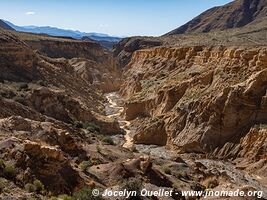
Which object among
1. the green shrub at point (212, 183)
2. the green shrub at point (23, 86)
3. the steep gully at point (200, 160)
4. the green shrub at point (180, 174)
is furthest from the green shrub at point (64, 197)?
the green shrub at point (23, 86)

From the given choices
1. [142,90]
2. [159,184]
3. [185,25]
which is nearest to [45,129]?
[159,184]

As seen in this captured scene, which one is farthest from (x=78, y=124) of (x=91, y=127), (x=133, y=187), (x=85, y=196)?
(x=85, y=196)

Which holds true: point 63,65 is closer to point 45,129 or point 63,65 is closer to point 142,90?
point 142,90

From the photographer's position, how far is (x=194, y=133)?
1372 inches

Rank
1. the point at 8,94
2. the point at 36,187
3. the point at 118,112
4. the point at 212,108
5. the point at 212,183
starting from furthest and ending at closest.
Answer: the point at 118,112, the point at 212,108, the point at 8,94, the point at 212,183, the point at 36,187

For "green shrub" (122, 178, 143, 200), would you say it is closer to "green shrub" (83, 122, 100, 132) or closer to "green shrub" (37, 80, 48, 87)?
"green shrub" (83, 122, 100, 132)

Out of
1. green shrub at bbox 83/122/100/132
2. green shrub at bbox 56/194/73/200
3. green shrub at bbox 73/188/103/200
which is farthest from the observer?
green shrub at bbox 83/122/100/132

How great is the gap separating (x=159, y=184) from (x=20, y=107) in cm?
1376

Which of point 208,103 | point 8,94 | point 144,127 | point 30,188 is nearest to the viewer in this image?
point 30,188

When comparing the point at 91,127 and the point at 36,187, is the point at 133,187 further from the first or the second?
the point at 91,127

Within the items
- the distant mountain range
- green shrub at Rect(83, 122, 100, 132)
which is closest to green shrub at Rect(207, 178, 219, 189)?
green shrub at Rect(83, 122, 100, 132)

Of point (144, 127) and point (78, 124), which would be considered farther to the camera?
point (144, 127)

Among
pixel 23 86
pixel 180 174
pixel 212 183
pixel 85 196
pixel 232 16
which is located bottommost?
pixel 212 183

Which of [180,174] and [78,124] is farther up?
[180,174]
